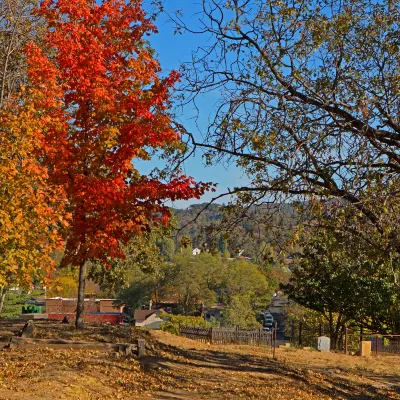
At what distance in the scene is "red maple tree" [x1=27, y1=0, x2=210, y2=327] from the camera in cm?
1395

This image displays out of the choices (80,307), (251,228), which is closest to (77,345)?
(80,307)

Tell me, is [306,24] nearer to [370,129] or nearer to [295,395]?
[370,129]

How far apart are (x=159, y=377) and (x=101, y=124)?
21.7 ft

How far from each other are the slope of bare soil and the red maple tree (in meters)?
2.99

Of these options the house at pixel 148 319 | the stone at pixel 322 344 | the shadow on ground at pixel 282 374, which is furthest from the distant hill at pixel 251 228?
the house at pixel 148 319

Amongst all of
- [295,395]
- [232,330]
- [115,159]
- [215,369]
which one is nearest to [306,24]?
[115,159]

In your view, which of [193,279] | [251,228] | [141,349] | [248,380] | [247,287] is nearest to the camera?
[251,228]

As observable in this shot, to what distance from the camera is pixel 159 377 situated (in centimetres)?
1209

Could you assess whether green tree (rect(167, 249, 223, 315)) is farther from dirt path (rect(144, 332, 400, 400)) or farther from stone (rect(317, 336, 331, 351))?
dirt path (rect(144, 332, 400, 400))

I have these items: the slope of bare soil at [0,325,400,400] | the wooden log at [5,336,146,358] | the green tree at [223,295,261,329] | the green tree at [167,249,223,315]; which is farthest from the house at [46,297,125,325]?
the wooden log at [5,336,146,358]

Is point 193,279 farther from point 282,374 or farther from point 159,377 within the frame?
point 159,377

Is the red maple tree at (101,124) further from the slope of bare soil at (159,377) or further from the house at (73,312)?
the house at (73,312)

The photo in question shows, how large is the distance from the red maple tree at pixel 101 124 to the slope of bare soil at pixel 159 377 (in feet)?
9.82

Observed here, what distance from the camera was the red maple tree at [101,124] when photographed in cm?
1395
